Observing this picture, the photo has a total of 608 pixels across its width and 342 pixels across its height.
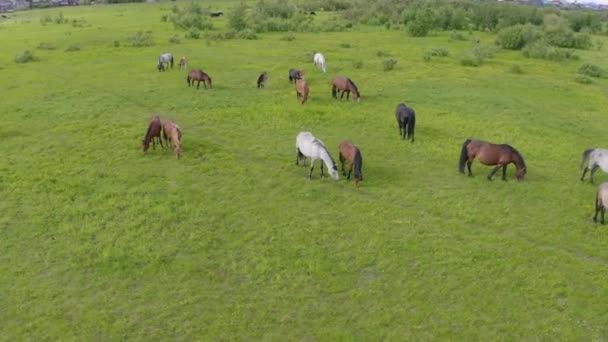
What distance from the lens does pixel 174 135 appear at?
53.2 feet

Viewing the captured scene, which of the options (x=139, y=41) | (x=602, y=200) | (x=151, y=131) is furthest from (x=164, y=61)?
(x=602, y=200)

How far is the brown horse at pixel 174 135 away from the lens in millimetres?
16078

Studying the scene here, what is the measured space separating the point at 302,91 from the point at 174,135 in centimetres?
807

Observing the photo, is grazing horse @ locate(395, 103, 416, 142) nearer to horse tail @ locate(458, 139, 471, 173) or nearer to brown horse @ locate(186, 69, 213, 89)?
horse tail @ locate(458, 139, 471, 173)

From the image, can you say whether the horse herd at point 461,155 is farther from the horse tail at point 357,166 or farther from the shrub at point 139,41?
the shrub at point 139,41

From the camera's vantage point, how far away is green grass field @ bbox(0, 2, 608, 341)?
30.4 feet

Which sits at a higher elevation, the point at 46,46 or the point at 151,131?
the point at 46,46

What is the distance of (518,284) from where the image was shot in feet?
33.6

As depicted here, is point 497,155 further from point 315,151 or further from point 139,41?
point 139,41

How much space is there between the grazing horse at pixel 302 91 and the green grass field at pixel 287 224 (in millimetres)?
347

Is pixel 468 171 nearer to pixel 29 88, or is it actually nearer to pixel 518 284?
pixel 518 284

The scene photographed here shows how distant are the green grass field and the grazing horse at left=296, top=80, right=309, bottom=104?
347 mm

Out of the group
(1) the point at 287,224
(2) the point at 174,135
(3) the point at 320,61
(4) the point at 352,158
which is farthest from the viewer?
(3) the point at 320,61

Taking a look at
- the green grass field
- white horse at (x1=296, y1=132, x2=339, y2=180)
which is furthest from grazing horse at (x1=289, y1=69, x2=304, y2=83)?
white horse at (x1=296, y1=132, x2=339, y2=180)
